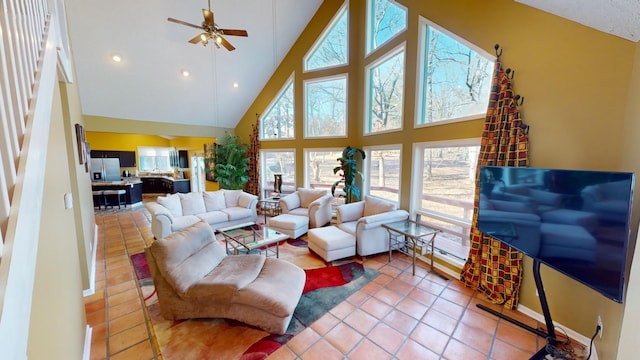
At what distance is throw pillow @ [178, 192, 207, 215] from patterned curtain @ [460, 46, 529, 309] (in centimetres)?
479

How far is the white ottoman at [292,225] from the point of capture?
4391 mm

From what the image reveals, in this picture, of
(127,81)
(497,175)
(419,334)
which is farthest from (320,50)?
(419,334)

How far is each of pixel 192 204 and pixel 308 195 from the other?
239 centimetres

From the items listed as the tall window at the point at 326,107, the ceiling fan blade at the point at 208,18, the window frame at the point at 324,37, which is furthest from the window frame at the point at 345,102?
the ceiling fan blade at the point at 208,18

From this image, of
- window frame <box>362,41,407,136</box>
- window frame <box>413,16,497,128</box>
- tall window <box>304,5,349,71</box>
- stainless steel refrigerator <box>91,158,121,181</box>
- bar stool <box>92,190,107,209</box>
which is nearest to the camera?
window frame <box>413,16,497,128</box>

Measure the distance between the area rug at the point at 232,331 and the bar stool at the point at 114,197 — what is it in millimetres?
5679

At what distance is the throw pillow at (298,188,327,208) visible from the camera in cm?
523

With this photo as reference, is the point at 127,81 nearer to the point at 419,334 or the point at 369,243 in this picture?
the point at 369,243

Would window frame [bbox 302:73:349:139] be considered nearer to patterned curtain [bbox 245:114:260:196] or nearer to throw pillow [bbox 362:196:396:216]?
throw pillow [bbox 362:196:396:216]

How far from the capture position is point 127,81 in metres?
4.98

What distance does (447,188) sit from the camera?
3.32m

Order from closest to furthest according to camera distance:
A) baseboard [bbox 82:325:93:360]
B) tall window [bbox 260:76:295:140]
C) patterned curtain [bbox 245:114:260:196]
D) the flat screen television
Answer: the flat screen television < baseboard [bbox 82:325:93:360] < tall window [bbox 260:76:295:140] < patterned curtain [bbox 245:114:260:196]

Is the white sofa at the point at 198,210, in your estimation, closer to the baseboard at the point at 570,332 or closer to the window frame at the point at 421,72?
the window frame at the point at 421,72

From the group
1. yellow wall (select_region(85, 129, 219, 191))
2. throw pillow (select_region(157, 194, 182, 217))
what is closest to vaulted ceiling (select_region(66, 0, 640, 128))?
yellow wall (select_region(85, 129, 219, 191))
